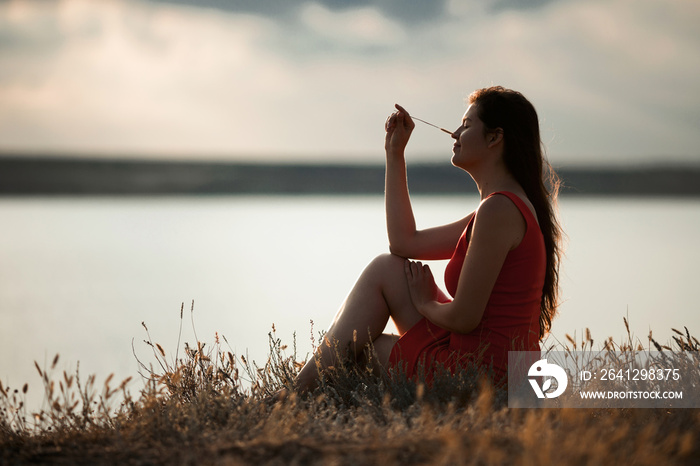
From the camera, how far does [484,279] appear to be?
294 cm

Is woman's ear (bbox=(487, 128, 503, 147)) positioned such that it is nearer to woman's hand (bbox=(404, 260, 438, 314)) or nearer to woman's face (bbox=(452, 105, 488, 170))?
woman's face (bbox=(452, 105, 488, 170))

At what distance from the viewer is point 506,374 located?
307cm

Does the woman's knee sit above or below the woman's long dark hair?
below

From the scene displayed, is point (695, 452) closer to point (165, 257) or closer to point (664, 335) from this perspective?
point (664, 335)

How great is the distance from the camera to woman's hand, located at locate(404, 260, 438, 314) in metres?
3.22

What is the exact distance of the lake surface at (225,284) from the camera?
5797 millimetres

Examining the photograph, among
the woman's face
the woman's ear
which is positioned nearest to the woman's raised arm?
the woman's face

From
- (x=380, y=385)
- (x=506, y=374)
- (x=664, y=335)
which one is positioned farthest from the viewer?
(x=664, y=335)

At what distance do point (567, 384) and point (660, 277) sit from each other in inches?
247

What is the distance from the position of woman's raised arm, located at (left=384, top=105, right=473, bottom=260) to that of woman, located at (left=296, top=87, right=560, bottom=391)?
87mm

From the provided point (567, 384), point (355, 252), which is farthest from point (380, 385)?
point (355, 252)

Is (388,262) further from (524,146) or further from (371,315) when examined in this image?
(524,146)

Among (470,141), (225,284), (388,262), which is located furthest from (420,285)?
(225,284)

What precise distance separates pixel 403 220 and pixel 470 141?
526 mm
